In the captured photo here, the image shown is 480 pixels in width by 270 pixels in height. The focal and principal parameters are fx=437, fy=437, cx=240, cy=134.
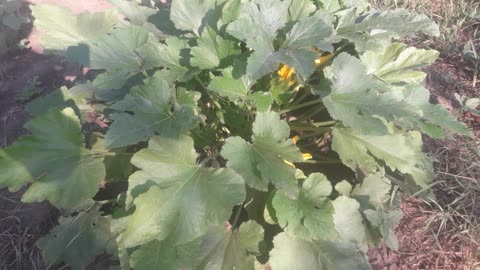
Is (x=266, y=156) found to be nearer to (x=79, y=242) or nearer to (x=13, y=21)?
(x=79, y=242)

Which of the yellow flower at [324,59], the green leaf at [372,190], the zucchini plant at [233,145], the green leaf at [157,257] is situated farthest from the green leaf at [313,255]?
the yellow flower at [324,59]

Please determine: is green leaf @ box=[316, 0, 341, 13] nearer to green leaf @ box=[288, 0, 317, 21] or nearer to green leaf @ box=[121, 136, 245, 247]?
green leaf @ box=[288, 0, 317, 21]

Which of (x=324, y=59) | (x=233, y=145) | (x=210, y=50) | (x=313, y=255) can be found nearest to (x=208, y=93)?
(x=210, y=50)

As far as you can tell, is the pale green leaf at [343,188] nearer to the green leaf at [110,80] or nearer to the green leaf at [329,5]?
the green leaf at [329,5]

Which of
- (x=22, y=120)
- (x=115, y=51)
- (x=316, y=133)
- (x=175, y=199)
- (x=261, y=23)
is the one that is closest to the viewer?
(x=175, y=199)

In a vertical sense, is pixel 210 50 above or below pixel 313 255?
above
